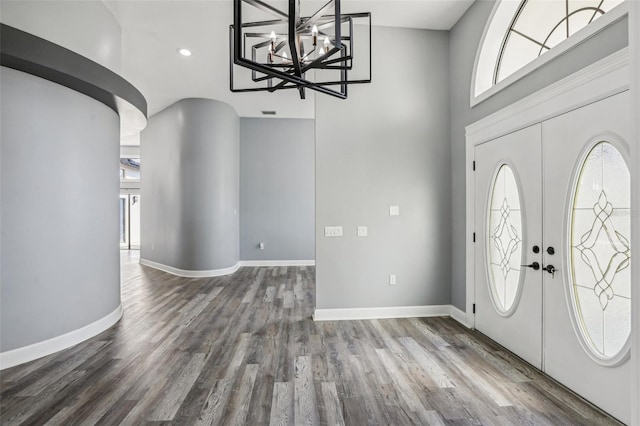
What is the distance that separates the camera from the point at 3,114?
2.72 m

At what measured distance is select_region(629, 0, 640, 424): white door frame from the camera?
30.1 inches

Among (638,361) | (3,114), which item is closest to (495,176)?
(638,361)

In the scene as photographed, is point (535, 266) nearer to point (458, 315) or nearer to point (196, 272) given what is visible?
point (458, 315)

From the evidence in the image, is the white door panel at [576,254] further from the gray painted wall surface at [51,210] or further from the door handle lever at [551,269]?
the gray painted wall surface at [51,210]

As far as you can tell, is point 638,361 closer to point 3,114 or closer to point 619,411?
point 619,411

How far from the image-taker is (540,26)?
2.74 metres

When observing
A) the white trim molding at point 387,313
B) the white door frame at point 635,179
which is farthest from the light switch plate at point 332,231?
the white door frame at point 635,179

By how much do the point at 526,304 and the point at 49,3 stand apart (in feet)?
16.0

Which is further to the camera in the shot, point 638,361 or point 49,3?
point 49,3

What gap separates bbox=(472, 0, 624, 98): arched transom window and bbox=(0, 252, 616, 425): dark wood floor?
254 centimetres

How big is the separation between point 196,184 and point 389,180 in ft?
13.5

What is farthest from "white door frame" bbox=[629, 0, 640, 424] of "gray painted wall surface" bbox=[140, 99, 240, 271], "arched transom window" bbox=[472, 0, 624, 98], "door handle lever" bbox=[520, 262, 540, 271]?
"gray painted wall surface" bbox=[140, 99, 240, 271]

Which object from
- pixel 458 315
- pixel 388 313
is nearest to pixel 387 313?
pixel 388 313

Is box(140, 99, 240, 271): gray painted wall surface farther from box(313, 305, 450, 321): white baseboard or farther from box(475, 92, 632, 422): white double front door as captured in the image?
box(475, 92, 632, 422): white double front door
